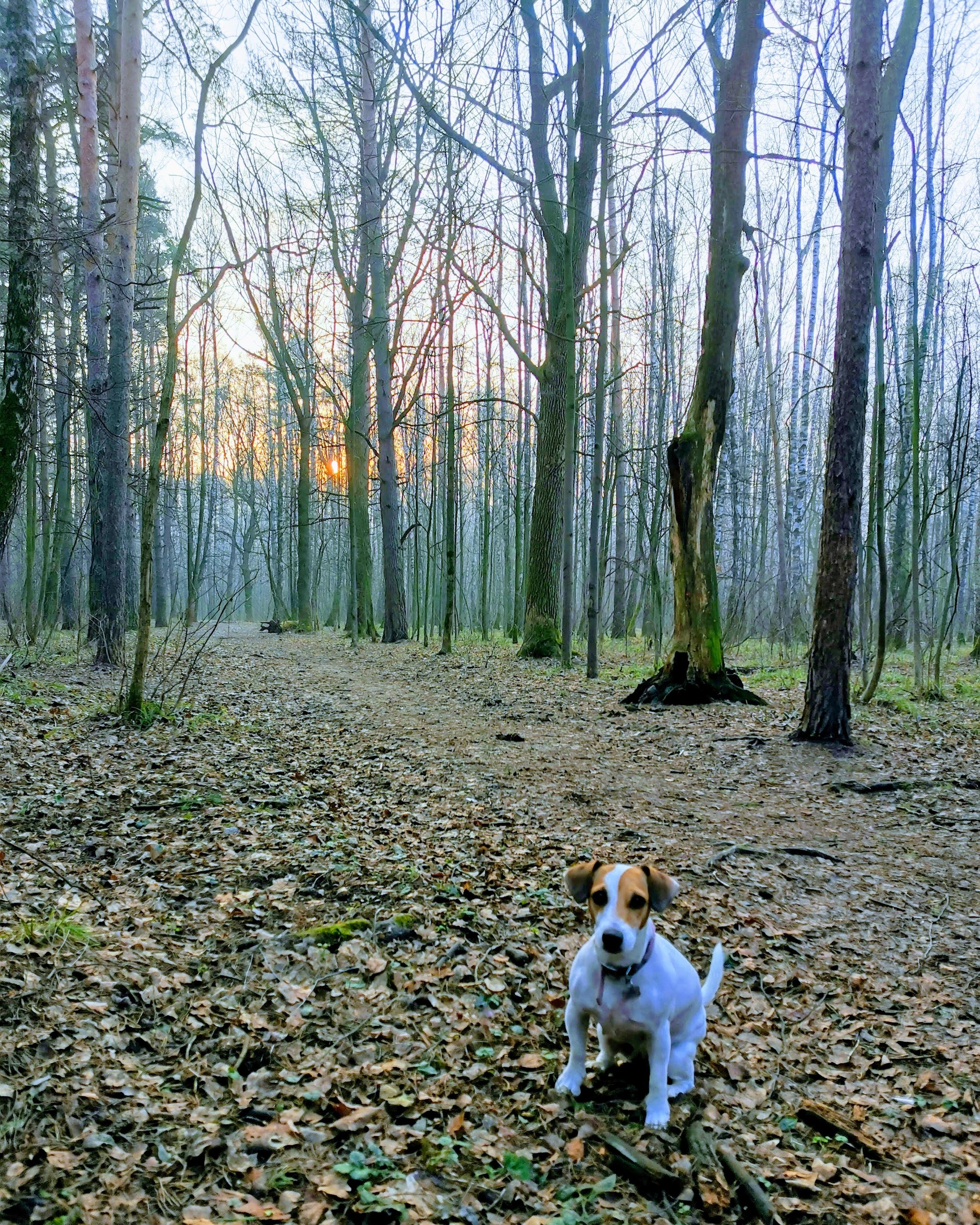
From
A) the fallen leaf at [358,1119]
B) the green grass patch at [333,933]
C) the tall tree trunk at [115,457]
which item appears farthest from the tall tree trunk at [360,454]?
the fallen leaf at [358,1119]

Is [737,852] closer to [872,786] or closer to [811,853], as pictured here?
[811,853]

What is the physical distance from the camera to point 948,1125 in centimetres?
260

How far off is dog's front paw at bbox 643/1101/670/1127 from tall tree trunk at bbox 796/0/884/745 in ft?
19.0

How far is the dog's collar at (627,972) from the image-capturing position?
2480mm

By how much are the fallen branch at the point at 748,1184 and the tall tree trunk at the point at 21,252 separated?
29.1 feet

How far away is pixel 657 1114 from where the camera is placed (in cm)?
252

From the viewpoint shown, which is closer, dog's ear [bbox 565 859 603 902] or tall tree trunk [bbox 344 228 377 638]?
dog's ear [bbox 565 859 603 902]

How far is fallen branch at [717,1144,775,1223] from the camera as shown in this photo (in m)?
2.21

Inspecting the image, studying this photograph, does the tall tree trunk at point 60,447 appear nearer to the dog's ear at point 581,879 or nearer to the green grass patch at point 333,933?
the green grass patch at point 333,933

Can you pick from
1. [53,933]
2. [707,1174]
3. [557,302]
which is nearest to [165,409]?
[53,933]

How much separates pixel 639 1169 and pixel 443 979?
1366 mm

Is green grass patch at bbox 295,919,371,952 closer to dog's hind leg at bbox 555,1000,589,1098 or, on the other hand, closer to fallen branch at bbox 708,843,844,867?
dog's hind leg at bbox 555,1000,589,1098

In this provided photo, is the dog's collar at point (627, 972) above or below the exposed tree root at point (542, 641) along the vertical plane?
below

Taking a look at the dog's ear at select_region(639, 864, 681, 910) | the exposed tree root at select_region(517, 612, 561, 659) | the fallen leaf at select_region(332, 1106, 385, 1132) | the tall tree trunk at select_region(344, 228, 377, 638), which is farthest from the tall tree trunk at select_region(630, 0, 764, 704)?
the tall tree trunk at select_region(344, 228, 377, 638)
